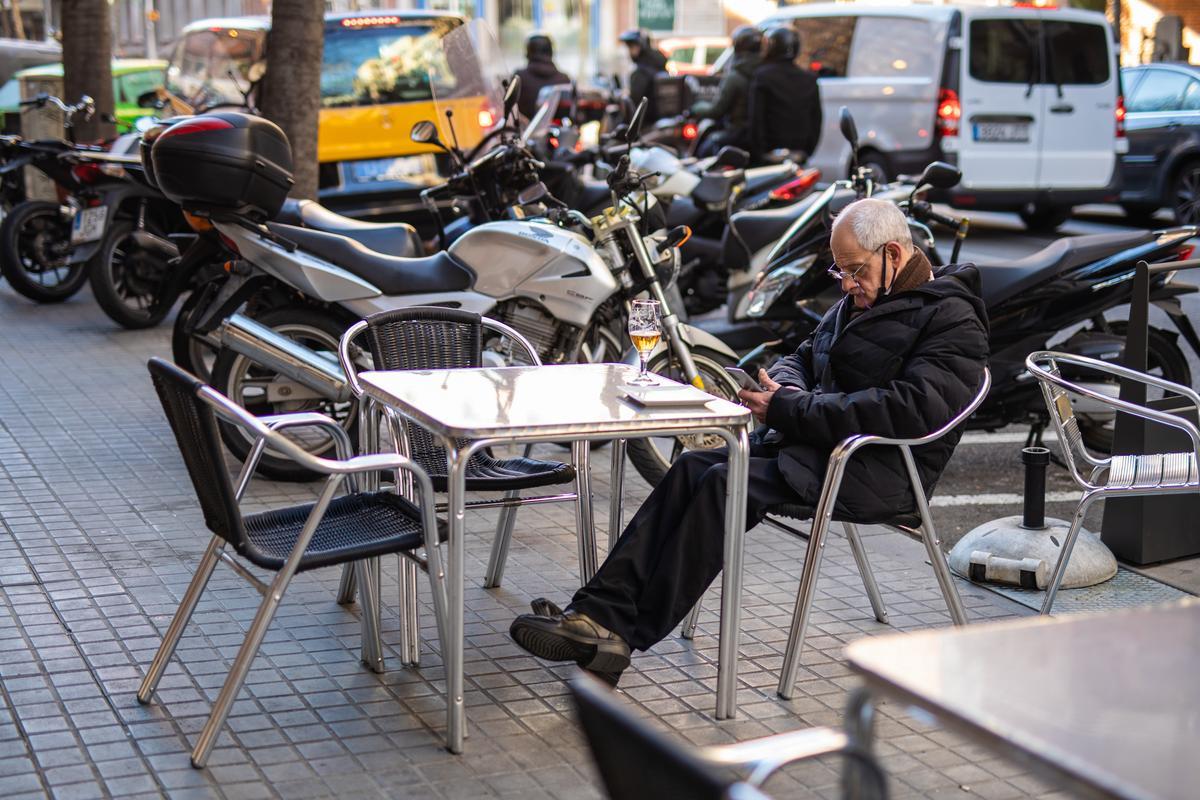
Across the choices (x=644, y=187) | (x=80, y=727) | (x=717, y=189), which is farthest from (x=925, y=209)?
(x=80, y=727)

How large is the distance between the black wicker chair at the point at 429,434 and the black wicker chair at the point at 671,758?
2375 millimetres

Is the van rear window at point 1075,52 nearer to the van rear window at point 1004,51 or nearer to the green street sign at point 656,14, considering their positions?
the van rear window at point 1004,51

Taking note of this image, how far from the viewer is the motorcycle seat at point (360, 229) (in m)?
6.87

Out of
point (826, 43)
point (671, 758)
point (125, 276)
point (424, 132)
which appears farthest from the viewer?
point (826, 43)

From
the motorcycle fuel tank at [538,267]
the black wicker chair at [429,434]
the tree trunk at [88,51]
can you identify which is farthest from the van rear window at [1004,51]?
the black wicker chair at [429,434]

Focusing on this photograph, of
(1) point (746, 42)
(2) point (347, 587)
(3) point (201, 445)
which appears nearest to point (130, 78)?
(1) point (746, 42)

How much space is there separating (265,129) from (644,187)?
1.63m

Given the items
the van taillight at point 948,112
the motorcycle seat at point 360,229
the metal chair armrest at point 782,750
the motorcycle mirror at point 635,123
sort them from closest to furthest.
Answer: the metal chair armrest at point 782,750, the motorcycle mirror at point 635,123, the motorcycle seat at point 360,229, the van taillight at point 948,112

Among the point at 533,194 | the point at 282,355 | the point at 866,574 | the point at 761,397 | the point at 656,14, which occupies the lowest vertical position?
the point at 866,574

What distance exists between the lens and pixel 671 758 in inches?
71.4

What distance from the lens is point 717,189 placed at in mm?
9438

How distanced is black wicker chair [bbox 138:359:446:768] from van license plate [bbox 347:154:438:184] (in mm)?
7179

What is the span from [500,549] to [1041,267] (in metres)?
2.83

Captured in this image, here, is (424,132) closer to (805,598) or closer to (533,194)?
(533,194)
